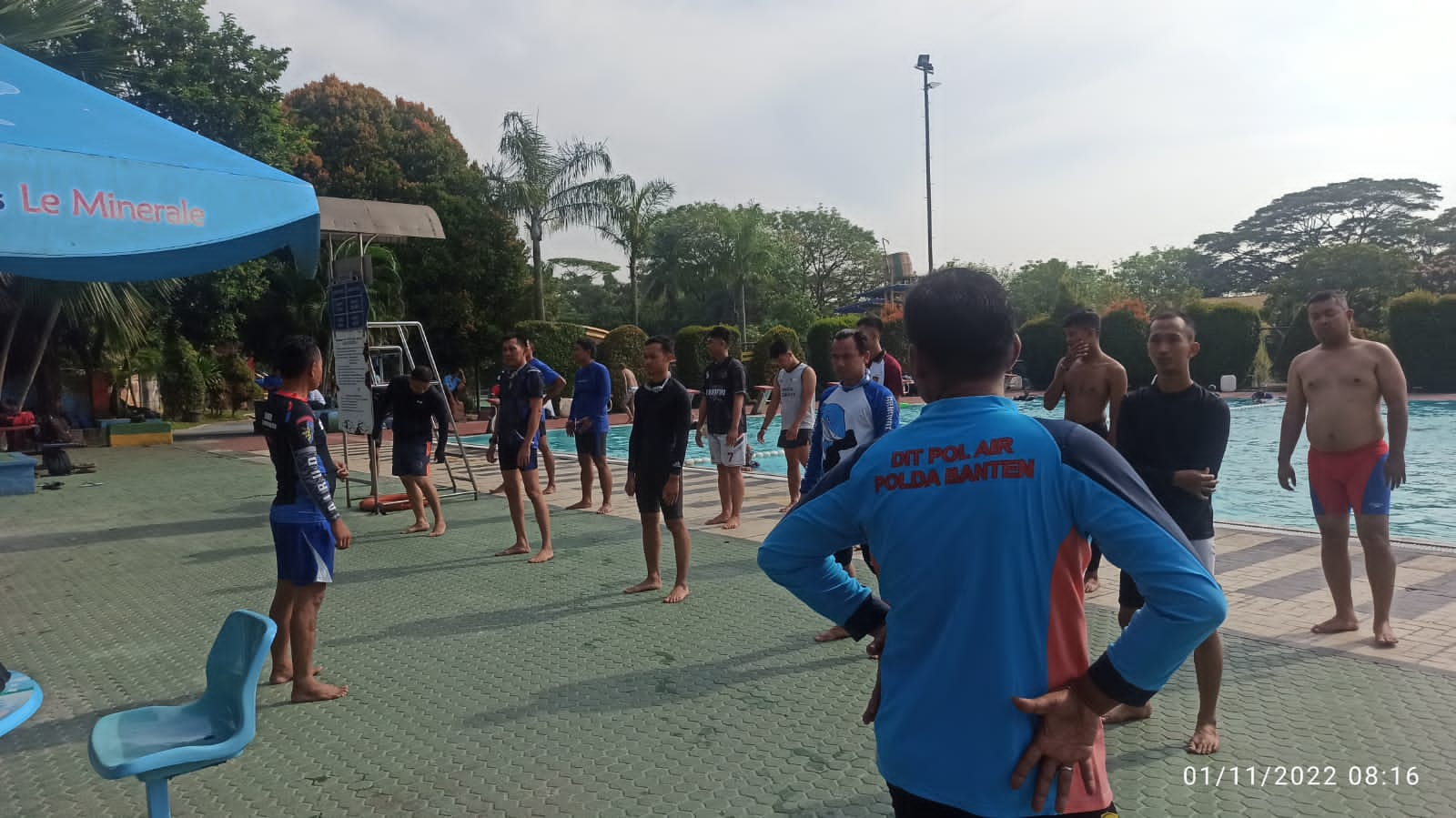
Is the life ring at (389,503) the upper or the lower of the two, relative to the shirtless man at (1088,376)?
lower

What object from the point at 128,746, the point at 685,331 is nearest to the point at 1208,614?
the point at 128,746

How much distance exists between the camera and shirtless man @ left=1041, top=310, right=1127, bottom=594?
17.2 feet

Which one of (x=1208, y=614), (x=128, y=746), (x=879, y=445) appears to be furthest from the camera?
(x=128, y=746)

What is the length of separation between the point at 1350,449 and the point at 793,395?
Result: 4.59 metres

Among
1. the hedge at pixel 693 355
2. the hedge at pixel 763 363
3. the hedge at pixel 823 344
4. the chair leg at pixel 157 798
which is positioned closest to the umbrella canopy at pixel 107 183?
the chair leg at pixel 157 798

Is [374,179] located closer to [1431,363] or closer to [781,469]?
[781,469]

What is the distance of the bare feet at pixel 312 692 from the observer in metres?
4.54

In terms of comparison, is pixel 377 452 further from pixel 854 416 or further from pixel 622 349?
pixel 622 349

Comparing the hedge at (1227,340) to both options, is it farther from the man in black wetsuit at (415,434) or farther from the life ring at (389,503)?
the man in black wetsuit at (415,434)

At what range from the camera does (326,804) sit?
135 inches

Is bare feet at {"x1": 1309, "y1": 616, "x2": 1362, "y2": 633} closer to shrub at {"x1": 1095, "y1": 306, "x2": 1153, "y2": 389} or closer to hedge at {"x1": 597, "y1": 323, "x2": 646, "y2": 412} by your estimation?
hedge at {"x1": 597, "y1": 323, "x2": 646, "y2": 412}

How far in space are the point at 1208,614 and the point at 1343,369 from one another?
4.26 meters

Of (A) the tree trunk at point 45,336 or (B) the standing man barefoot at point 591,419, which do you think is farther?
(A) the tree trunk at point 45,336

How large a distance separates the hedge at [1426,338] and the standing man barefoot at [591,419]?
2715cm
